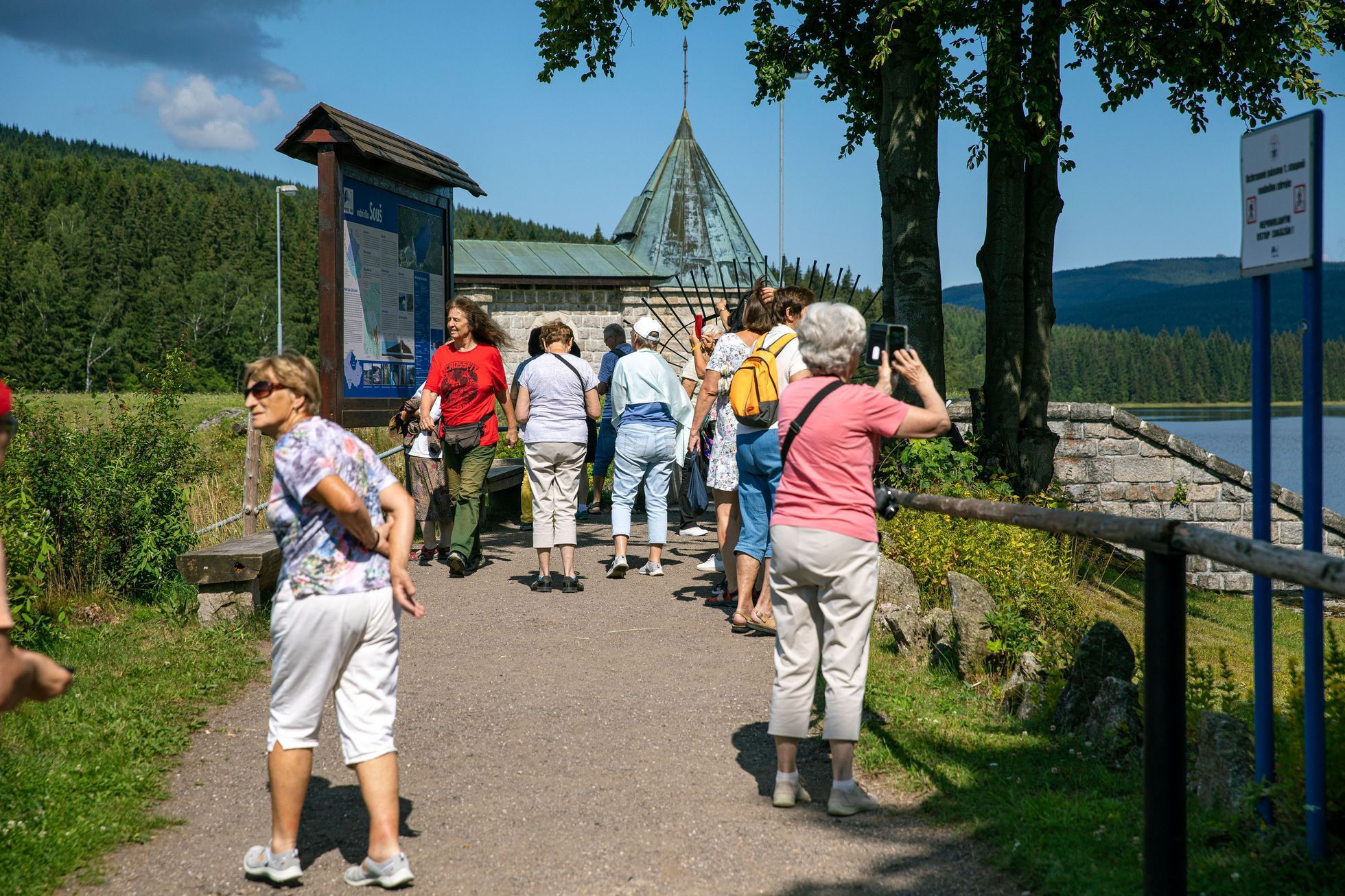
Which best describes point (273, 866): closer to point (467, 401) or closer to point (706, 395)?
point (706, 395)

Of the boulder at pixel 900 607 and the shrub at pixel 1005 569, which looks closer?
the shrub at pixel 1005 569

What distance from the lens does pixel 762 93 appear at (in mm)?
14078

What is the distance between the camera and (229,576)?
7.03 metres

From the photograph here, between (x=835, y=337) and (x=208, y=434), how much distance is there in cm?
1393

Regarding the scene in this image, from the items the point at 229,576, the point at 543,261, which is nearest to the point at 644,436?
the point at 229,576

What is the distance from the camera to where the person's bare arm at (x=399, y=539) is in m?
3.56

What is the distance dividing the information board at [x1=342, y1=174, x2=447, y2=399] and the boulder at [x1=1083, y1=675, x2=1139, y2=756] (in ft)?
21.4

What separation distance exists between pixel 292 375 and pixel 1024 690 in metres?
3.58

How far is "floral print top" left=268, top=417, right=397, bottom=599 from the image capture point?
3469 millimetres

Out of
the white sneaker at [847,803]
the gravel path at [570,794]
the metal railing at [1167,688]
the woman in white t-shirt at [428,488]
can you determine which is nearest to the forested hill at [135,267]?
the woman in white t-shirt at [428,488]

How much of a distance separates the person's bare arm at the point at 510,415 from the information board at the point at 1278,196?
18.9 feet

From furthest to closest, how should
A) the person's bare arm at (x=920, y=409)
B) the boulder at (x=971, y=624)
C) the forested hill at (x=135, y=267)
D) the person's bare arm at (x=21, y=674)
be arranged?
the forested hill at (x=135, y=267)
the boulder at (x=971, y=624)
the person's bare arm at (x=920, y=409)
the person's bare arm at (x=21, y=674)

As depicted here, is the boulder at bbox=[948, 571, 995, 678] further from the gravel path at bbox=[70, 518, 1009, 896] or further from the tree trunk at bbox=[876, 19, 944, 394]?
the tree trunk at bbox=[876, 19, 944, 394]

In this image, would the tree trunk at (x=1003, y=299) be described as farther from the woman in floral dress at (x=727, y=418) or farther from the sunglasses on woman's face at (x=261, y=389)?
the sunglasses on woman's face at (x=261, y=389)
